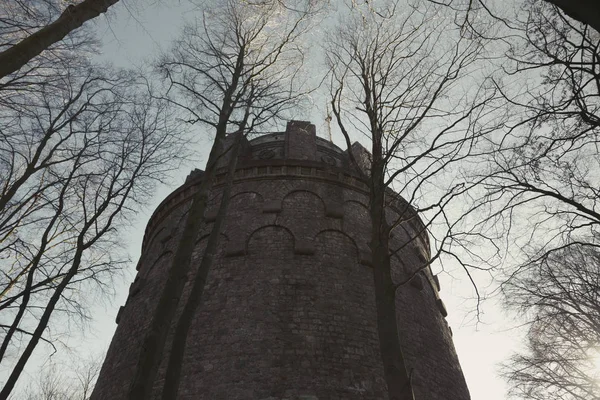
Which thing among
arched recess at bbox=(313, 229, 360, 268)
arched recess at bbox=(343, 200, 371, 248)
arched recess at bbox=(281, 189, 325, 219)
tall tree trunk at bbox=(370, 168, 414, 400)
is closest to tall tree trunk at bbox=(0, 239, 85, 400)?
arched recess at bbox=(281, 189, 325, 219)

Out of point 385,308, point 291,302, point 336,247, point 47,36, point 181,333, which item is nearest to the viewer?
point 47,36

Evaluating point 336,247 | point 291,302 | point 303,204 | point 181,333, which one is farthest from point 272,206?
point 181,333

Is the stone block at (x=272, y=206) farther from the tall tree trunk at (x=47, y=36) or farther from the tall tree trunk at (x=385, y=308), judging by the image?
the tall tree trunk at (x=47, y=36)

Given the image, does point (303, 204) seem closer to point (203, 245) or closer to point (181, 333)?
point (203, 245)

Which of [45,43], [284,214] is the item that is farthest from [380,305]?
[45,43]

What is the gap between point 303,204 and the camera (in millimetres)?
10641

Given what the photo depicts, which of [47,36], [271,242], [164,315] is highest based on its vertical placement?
[271,242]

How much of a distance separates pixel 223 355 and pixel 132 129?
7.21m

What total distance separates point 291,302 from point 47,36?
6584 mm

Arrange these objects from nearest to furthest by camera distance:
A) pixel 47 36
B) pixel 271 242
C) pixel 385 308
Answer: pixel 47 36
pixel 385 308
pixel 271 242

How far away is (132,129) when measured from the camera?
11.3 meters

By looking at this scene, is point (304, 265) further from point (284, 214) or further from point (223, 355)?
point (223, 355)

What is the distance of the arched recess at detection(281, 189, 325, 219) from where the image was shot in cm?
1044

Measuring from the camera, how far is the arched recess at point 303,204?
10438 mm
